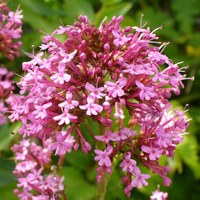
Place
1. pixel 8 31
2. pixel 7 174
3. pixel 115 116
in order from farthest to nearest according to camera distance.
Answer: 1. pixel 7 174
2. pixel 8 31
3. pixel 115 116

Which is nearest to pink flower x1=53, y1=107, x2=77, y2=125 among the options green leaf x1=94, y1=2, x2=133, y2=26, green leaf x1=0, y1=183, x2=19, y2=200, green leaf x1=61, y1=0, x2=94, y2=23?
green leaf x1=0, y1=183, x2=19, y2=200

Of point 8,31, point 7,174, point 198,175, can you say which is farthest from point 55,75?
point 198,175

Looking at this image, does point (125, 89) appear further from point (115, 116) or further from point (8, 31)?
point (8, 31)

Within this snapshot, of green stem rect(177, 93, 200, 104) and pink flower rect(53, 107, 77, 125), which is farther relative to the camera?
green stem rect(177, 93, 200, 104)

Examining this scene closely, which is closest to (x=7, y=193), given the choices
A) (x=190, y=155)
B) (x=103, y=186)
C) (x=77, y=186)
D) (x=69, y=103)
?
(x=77, y=186)

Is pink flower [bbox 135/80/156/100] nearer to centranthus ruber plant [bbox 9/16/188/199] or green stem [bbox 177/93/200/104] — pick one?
centranthus ruber plant [bbox 9/16/188/199]

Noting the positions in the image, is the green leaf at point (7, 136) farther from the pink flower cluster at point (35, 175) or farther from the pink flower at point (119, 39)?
the pink flower at point (119, 39)

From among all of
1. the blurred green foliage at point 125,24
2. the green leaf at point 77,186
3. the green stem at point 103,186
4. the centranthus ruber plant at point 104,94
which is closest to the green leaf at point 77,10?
the blurred green foliage at point 125,24
